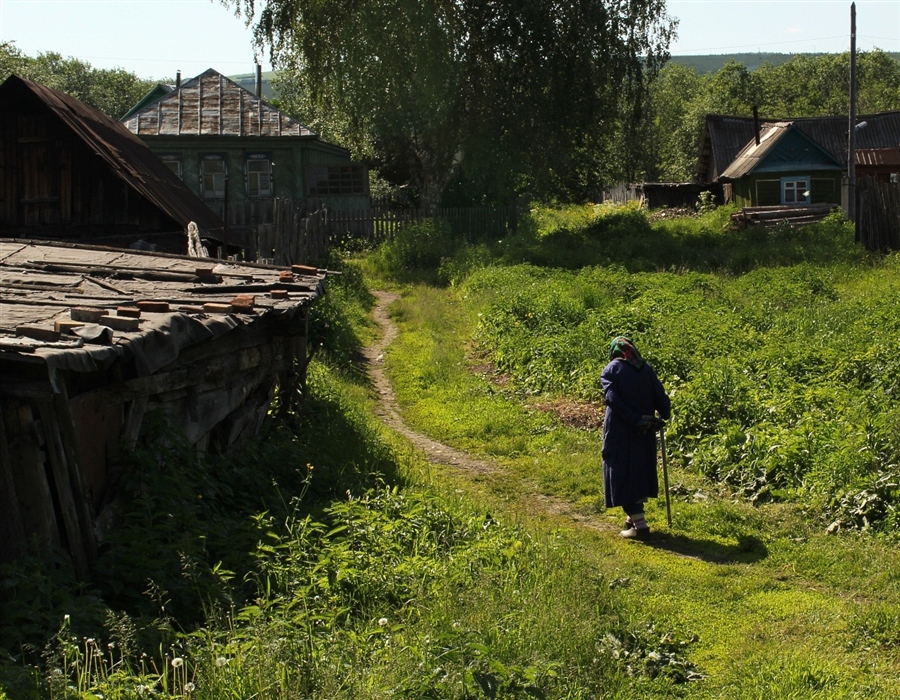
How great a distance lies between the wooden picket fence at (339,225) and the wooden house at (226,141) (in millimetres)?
3023

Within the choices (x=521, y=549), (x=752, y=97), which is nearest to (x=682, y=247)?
(x=521, y=549)

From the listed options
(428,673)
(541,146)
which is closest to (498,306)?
(428,673)

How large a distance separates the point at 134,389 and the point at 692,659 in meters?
3.80

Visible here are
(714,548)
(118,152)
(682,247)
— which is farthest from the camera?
(682,247)

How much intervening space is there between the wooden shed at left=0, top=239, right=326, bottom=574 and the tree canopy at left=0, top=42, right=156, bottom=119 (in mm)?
78894

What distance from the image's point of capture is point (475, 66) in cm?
3166

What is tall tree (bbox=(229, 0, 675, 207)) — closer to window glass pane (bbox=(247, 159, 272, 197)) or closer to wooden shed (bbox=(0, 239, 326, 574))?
window glass pane (bbox=(247, 159, 272, 197))

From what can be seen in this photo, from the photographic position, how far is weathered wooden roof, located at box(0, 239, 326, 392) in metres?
5.63

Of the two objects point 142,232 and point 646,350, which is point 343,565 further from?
point 142,232

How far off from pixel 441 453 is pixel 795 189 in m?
34.0

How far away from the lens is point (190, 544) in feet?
19.1

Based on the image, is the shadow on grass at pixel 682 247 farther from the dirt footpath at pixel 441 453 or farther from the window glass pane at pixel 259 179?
the dirt footpath at pixel 441 453

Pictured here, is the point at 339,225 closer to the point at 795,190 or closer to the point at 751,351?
the point at 751,351

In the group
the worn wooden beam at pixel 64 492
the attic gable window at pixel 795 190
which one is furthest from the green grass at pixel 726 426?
the attic gable window at pixel 795 190
